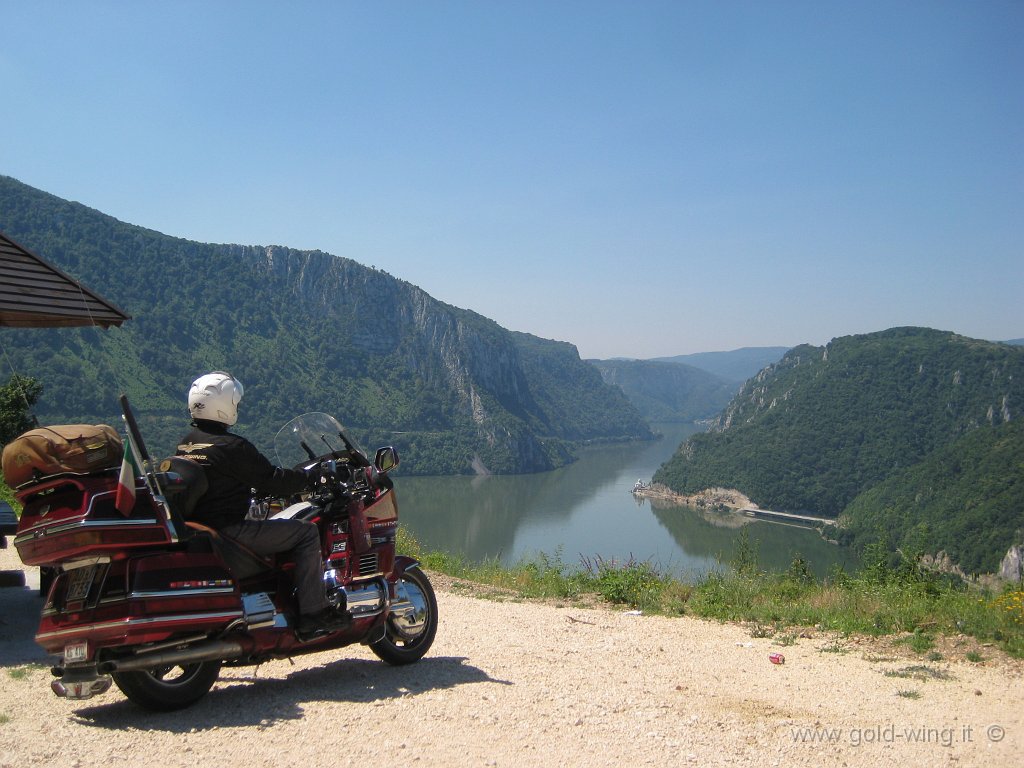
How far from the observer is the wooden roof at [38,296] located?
7062mm

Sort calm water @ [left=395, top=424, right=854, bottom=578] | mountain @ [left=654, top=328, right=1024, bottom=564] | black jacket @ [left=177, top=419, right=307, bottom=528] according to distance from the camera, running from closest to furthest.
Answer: black jacket @ [left=177, top=419, right=307, bottom=528], calm water @ [left=395, top=424, right=854, bottom=578], mountain @ [left=654, top=328, right=1024, bottom=564]

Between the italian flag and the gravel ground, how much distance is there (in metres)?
1.07

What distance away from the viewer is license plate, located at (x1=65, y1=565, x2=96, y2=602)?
3920 millimetres

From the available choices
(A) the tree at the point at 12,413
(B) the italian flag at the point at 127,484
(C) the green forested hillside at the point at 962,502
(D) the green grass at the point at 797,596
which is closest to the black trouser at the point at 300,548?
(B) the italian flag at the point at 127,484

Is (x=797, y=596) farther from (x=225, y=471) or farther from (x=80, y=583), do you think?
(x=80, y=583)

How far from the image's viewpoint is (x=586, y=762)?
12.1 feet

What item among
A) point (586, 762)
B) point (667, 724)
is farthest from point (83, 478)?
point (667, 724)

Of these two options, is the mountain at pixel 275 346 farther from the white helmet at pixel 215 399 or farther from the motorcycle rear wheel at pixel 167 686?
the motorcycle rear wheel at pixel 167 686

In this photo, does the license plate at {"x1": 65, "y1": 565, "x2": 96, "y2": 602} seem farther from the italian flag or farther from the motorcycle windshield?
the motorcycle windshield

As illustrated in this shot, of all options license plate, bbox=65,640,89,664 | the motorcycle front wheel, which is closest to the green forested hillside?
the motorcycle front wheel

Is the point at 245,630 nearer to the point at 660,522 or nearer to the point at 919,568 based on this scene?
the point at 919,568

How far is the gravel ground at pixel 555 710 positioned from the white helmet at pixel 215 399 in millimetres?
1544

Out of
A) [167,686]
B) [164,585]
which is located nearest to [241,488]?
[164,585]

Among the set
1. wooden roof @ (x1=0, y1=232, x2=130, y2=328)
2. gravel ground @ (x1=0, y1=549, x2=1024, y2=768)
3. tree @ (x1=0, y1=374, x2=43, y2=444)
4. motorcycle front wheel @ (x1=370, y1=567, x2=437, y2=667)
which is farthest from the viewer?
tree @ (x1=0, y1=374, x2=43, y2=444)
